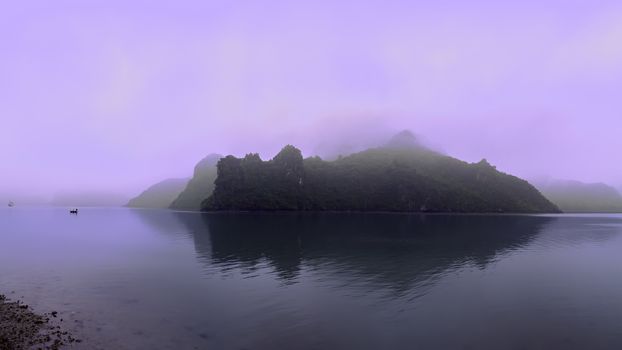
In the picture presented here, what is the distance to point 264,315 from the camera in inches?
1371

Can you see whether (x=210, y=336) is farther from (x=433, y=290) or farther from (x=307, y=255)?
(x=307, y=255)

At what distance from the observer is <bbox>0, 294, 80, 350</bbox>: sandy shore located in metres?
25.4

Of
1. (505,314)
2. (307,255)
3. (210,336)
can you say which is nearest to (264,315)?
(210,336)

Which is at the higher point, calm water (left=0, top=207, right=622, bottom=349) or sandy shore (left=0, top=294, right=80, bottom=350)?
sandy shore (left=0, top=294, right=80, bottom=350)

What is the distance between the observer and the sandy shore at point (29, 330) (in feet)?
83.5

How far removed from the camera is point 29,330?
92.7 feet

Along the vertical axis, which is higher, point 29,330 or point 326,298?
point 29,330

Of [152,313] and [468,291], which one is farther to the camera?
[468,291]

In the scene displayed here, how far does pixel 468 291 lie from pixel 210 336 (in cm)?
3281

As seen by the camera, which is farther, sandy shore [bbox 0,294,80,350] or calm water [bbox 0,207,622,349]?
calm water [bbox 0,207,622,349]

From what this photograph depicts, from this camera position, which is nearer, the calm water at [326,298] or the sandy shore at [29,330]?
the sandy shore at [29,330]

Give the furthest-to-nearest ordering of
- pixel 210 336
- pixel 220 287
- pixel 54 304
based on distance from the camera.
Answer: pixel 220 287
pixel 54 304
pixel 210 336

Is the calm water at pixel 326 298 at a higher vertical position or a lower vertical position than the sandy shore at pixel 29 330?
lower

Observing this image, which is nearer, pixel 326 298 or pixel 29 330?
pixel 29 330
